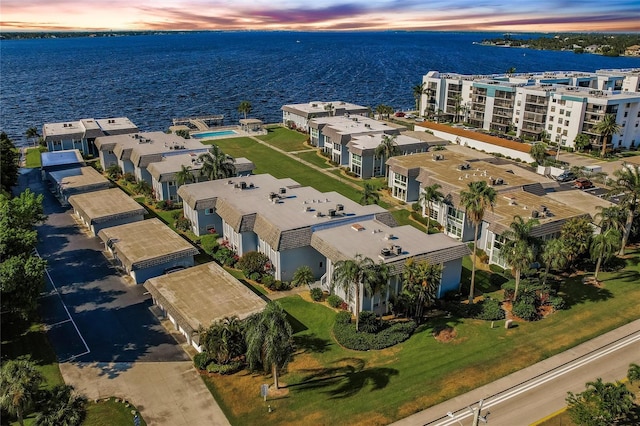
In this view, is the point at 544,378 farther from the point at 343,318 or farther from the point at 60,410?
the point at 60,410

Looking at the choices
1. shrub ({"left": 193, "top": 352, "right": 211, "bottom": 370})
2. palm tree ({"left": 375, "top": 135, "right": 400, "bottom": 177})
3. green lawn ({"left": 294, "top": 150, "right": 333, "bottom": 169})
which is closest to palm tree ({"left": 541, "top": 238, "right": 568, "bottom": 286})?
shrub ({"left": 193, "top": 352, "right": 211, "bottom": 370})

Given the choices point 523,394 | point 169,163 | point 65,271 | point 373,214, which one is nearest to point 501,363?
point 523,394

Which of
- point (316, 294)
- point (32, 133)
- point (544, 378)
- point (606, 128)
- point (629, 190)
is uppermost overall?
point (629, 190)

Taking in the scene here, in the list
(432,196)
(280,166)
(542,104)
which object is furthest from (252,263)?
(542,104)

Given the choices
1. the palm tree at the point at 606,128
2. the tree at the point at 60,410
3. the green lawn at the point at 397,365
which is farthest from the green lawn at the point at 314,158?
the tree at the point at 60,410

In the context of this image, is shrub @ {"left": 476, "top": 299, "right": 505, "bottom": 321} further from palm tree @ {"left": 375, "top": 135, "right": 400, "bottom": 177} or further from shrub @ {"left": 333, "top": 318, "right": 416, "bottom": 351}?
palm tree @ {"left": 375, "top": 135, "right": 400, "bottom": 177}
